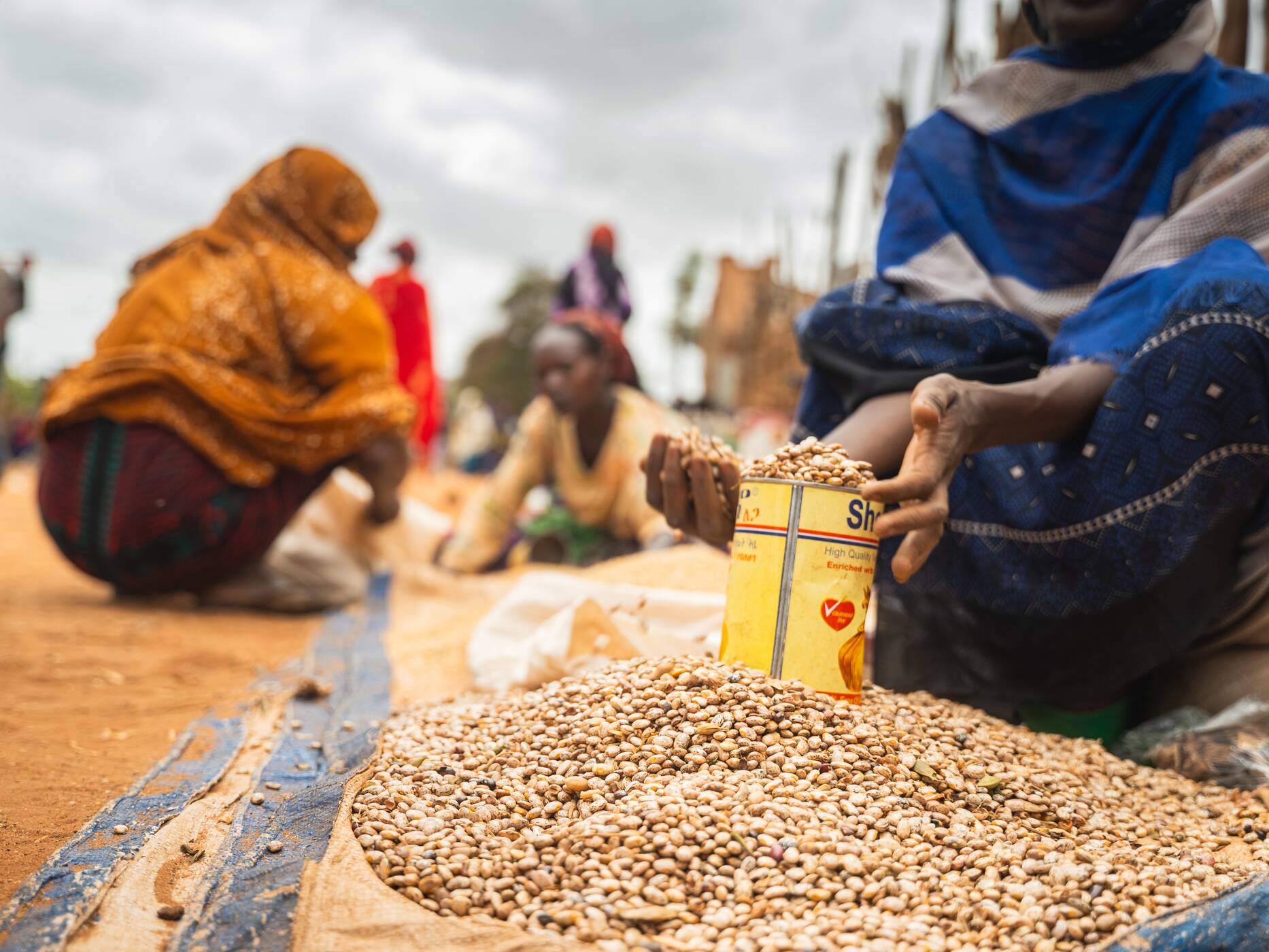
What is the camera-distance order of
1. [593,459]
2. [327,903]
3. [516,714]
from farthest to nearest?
1. [593,459]
2. [516,714]
3. [327,903]

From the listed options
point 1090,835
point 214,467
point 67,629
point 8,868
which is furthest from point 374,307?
point 1090,835

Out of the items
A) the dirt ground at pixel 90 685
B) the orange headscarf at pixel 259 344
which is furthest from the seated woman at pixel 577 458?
the dirt ground at pixel 90 685

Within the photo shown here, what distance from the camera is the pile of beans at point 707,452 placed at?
5.96 feet

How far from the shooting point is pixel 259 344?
3.66 metres

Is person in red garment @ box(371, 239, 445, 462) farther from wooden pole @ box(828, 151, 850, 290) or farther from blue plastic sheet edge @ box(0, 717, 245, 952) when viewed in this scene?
blue plastic sheet edge @ box(0, 717, 245, 952)

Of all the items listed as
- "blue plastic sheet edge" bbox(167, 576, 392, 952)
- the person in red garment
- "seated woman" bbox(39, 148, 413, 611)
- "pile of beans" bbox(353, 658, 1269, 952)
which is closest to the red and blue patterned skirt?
"seated woman" bbox(39, 148, 413, 611)

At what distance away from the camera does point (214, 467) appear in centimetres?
354

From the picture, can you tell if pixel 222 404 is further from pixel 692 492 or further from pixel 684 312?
pixel 684 312

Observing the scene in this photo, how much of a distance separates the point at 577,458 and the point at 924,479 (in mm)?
3486

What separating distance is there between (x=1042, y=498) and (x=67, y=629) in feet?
9.20

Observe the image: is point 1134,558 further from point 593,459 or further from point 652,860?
point 593,459

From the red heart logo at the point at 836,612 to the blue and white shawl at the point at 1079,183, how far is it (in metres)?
0.80

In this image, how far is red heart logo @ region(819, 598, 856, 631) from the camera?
1481 millimetres

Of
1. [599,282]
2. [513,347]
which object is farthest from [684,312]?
[599,282]
